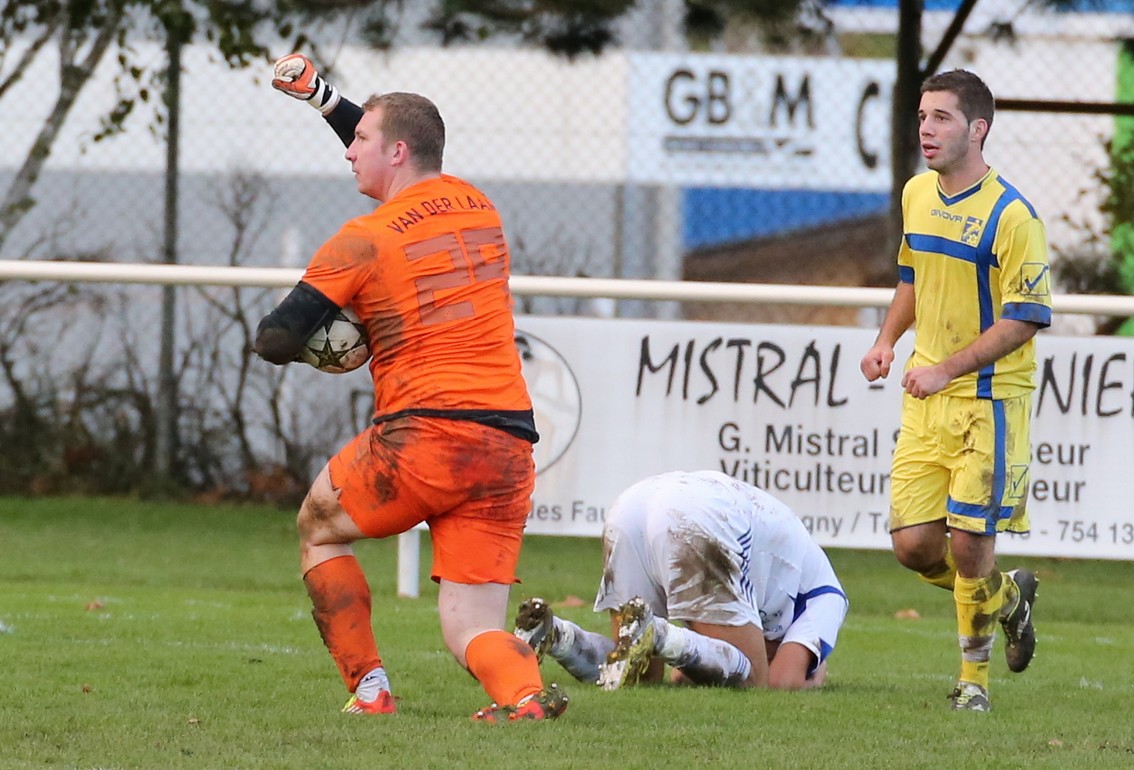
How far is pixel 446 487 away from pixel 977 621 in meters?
1.89

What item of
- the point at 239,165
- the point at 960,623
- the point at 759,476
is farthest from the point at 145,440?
the point at 960,623

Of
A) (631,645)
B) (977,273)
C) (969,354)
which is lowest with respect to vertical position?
(631,645)

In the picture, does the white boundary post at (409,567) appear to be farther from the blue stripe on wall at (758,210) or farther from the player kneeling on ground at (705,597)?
the blue stripe on wall at (758,210)

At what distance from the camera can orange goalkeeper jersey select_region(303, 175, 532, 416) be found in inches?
186

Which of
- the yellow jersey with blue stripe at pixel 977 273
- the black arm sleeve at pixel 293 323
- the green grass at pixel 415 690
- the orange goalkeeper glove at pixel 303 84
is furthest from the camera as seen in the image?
the yellow jersey with blue stripe at pixel 977 273

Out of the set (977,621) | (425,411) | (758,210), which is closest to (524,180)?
(758,210)

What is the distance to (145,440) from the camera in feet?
36.9

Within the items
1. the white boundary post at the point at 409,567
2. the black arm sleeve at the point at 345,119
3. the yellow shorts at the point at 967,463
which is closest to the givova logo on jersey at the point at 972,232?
the yellow shorts at the point at 967,463

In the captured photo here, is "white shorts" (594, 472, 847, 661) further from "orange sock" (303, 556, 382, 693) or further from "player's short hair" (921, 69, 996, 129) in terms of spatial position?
"player's short hair" (921, 69, 996, 129)

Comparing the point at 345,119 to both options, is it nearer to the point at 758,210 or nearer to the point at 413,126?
the point at 413,126

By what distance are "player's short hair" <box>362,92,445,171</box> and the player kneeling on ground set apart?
1.46 meters

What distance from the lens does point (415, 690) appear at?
5656mm

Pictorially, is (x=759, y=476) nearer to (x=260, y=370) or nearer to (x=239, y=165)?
(x=260, y=370)

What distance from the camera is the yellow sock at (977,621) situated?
18.7 ft
